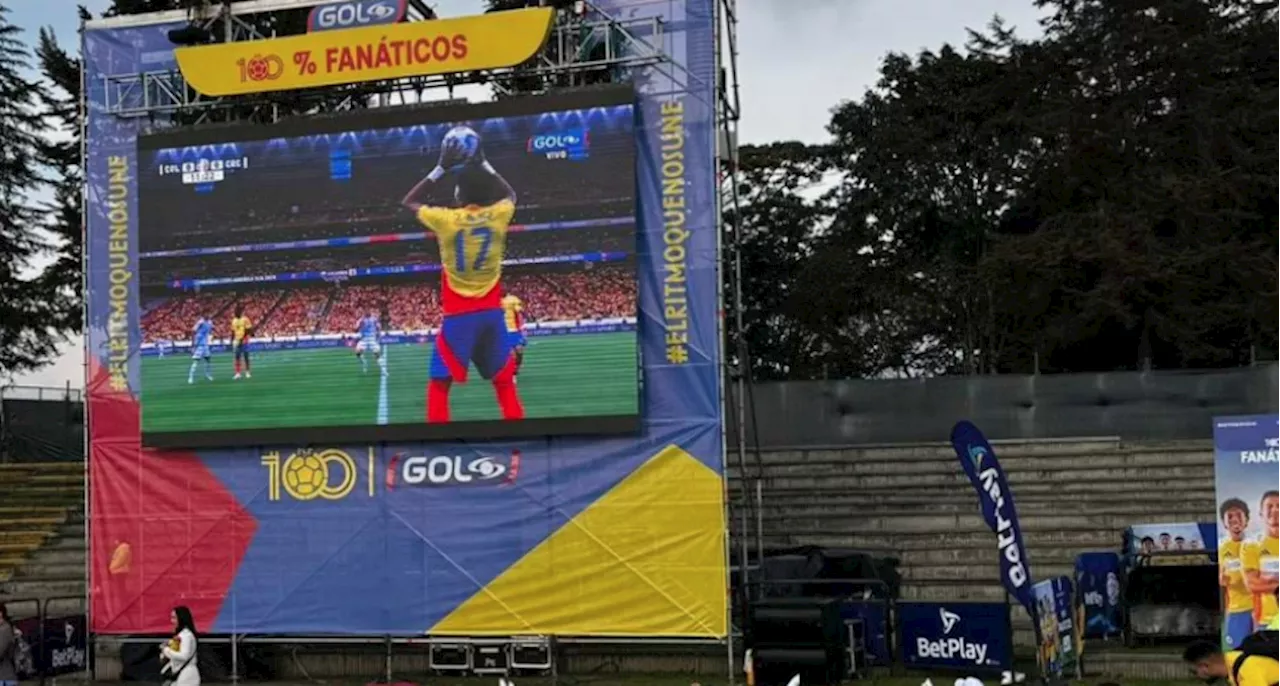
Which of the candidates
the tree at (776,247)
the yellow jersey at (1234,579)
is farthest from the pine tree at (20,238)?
the yellow jersey at (1234,579)

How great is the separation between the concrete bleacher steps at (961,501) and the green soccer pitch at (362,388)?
149 inches

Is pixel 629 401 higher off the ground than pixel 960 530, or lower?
higher

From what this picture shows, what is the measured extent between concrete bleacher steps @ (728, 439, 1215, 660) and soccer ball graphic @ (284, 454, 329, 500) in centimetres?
572

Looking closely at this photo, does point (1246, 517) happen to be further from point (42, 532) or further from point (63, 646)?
point (42, 532)

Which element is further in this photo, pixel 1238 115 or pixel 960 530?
pixel 1238 115

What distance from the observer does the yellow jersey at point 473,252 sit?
1666 centimetres

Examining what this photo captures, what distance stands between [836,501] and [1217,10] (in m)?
20.7

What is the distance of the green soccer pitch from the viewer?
1628cm

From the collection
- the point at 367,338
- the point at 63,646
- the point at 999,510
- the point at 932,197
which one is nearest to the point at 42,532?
the point at 63,646

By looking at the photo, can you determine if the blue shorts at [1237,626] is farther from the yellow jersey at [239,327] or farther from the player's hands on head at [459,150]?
the yellow jersey at [239,327]

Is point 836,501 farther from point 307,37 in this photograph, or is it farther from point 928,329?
point 928,329

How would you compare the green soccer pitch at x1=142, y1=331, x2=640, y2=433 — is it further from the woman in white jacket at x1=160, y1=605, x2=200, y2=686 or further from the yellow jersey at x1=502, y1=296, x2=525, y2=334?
the woman in white jacket at x1=160, y1=605, x2=200, y2=686

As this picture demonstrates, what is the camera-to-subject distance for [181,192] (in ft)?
58.2

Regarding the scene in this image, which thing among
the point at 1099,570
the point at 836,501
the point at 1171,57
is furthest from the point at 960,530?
the point at 1171,57
